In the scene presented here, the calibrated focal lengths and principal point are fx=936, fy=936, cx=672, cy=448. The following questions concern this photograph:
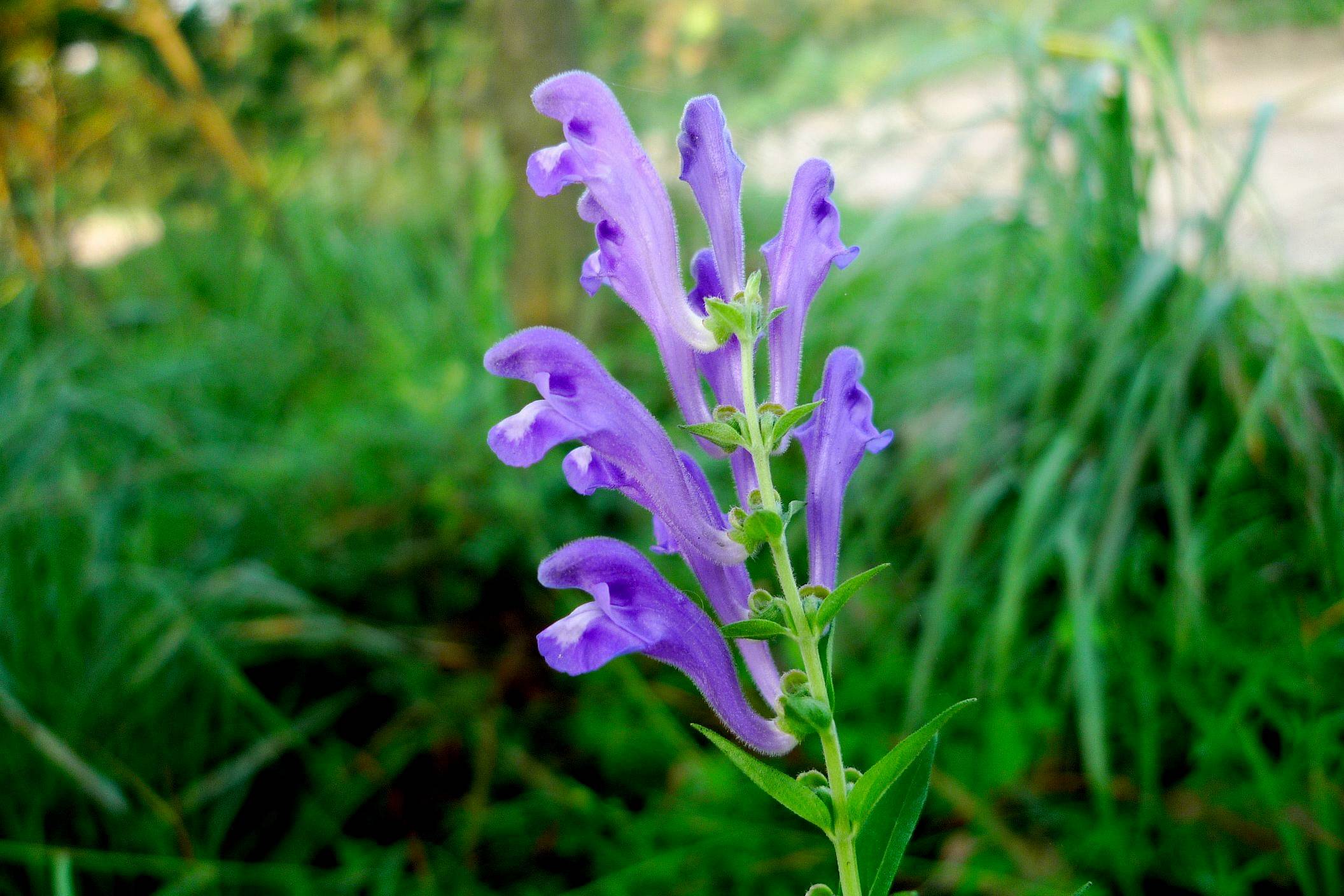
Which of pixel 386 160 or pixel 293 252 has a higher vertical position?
pixel 386 160

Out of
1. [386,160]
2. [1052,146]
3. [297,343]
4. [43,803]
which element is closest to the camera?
[43,803]

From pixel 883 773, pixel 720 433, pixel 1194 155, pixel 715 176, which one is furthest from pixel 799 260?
pixel 1194 155

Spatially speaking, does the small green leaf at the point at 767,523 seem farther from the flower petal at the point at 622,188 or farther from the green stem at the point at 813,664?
the flower petal at the point at 622,188

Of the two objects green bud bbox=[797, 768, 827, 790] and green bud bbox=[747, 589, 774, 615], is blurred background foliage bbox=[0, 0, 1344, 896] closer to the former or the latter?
green bud bbox=[797, 768, 827, 790]

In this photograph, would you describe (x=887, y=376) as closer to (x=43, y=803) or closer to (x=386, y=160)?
(x=43, y=803)

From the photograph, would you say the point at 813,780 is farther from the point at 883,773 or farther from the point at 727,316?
the point at 727,316

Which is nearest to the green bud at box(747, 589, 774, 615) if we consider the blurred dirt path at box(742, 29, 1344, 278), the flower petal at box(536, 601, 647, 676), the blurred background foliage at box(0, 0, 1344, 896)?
the flower petal at box(536, 601, 647, 676)

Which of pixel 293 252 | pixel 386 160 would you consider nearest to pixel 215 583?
pixel 293 252
